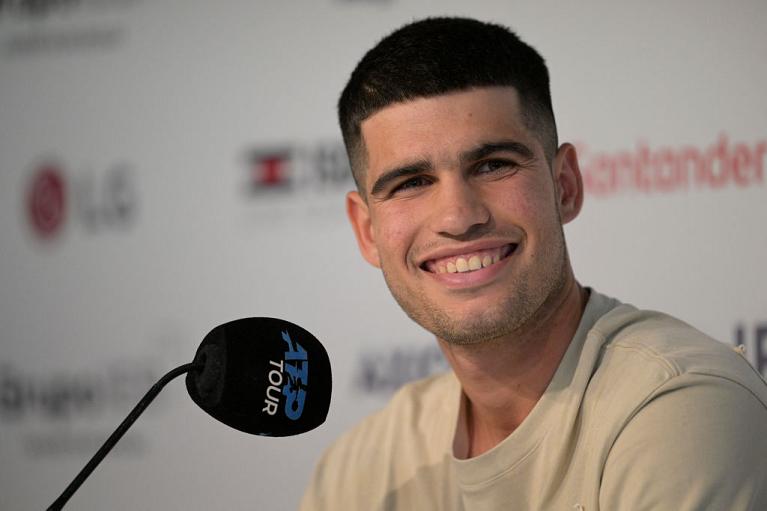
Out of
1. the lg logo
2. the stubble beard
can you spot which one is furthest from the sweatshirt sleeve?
the lg logo

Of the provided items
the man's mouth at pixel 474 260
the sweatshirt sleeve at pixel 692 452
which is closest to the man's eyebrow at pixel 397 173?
the man's mouth at pixel 474 260

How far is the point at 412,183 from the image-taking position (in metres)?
1.52

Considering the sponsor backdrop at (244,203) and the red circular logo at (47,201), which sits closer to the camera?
the sponsor backdrop at (244,203)

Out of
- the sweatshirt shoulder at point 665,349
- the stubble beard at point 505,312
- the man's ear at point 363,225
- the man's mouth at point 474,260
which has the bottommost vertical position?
the sweatshirt shoulder at point 665,349

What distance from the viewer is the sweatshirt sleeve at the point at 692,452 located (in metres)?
1.17

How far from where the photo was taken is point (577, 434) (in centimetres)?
143

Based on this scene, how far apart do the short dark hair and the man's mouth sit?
0.20 meters

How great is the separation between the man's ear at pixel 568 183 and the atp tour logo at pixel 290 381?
0.58 metres

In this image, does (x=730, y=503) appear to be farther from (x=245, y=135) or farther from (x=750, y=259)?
(x=245, y=135)

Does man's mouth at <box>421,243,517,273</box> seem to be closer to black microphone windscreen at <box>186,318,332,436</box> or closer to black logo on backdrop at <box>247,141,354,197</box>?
black microphone windscreen at <box>186,318,332,436</box>

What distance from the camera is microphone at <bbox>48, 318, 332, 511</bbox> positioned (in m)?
1.21

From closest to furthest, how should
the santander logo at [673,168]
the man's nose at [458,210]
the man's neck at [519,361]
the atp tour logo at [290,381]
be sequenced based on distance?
the atp tour logo at [290,381]
the man's nose at [458,210]
the man's neck at [519,361]
the santander logo at [673,168]

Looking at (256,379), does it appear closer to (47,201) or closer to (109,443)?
(109,443)

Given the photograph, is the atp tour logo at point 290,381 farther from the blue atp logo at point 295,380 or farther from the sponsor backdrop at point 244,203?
the sponsor backdrop at point 244,203
